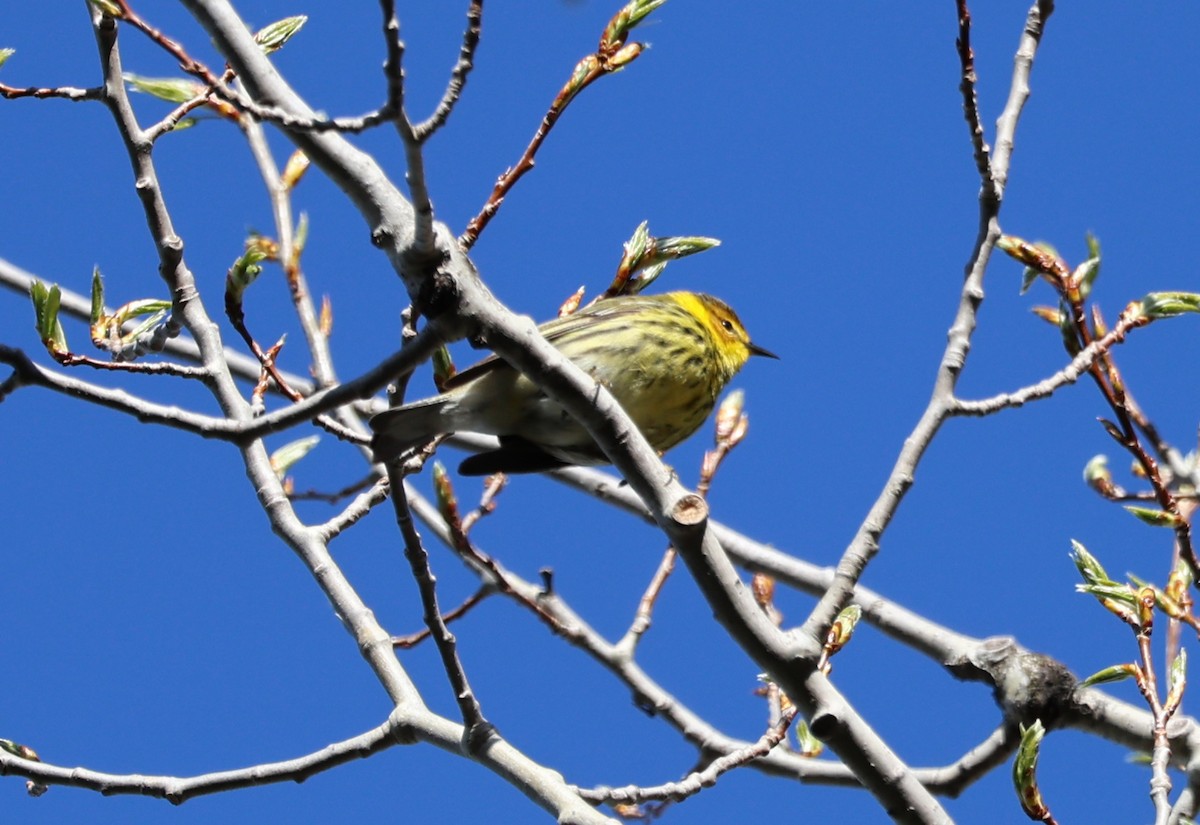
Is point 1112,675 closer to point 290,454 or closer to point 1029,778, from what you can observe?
point 1029,778

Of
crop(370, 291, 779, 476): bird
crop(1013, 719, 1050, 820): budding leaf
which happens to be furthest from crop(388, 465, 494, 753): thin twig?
crop(1013, 719, 1050, 820): budding leaf

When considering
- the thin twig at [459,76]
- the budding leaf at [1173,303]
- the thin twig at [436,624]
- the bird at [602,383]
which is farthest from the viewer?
the bird at [602,383]

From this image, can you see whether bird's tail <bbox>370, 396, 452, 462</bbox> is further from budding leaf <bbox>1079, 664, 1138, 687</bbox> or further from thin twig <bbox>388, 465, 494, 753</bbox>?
budding leaf <bbox>1079, 664, 1138, 687</bbox>

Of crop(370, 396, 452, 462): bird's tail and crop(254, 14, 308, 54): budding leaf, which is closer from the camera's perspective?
crop(370, 396, 452, 462): bird's tail

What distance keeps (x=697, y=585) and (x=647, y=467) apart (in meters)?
0.28

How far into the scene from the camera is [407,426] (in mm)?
3877

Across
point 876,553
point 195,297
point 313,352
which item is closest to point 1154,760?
point 876,553

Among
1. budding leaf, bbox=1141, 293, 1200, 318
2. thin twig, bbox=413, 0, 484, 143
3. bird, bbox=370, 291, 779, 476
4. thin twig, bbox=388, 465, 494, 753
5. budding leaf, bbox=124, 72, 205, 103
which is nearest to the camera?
thin twig, bbox=413, 0, 484, 143

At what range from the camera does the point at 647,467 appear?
119 inches

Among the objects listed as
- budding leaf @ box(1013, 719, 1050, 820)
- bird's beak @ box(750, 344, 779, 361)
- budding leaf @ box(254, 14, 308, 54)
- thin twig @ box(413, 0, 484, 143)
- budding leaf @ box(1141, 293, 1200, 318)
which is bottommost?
budding leaf @ box(1013, 719, 1050, 820)

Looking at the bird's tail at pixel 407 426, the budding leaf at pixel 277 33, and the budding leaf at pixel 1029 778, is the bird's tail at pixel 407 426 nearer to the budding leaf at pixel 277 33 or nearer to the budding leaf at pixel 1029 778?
the budding leaf at pixel 277 33

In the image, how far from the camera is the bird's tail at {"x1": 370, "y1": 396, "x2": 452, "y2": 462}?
11.2 feet

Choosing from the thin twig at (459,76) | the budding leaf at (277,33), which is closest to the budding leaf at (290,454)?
the budding leaf at (277,33)

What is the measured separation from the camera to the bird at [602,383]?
15.2ft
